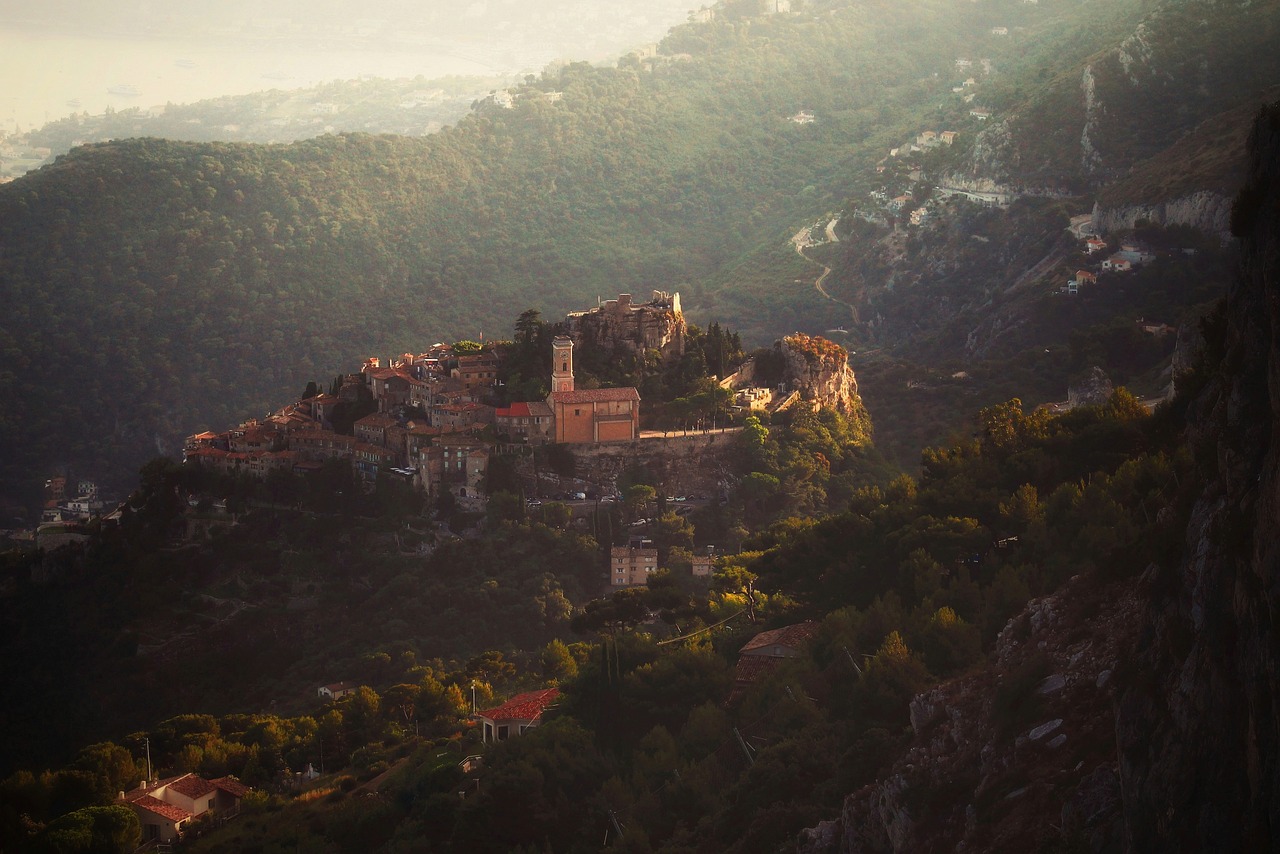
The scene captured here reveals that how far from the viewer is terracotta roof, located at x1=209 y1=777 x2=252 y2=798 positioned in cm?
3241


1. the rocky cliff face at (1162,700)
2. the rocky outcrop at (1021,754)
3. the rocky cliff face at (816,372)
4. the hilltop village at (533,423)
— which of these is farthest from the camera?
the rocky cliff face at (816,372)

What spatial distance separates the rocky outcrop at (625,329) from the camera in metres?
49.4

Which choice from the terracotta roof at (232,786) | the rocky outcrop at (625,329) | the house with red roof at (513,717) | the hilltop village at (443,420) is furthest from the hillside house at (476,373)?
the terracotta roof at (232,786)

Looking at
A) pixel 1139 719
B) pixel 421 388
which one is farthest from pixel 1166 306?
pixel 1139 719

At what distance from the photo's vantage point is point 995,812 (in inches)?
632

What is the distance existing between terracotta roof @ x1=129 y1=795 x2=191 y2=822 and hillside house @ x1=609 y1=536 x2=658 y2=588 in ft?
50.8

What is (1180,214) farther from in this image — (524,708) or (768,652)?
(524,708)

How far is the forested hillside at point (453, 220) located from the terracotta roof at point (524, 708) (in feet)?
142

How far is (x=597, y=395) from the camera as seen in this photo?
153 feet

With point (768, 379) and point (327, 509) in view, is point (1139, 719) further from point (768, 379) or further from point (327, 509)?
point (768, 379)

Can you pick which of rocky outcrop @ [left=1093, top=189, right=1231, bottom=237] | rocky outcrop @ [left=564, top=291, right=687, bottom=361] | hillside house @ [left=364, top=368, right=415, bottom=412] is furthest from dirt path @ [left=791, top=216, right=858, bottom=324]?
hillside house @ [left=364, top=368, right=415, bottom=412]

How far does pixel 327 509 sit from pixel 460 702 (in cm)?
1261

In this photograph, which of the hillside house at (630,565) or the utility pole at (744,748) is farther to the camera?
the hillside house at (630,565)

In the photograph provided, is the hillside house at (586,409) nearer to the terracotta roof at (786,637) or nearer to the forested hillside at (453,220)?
the terracotta roof at (786,637)
